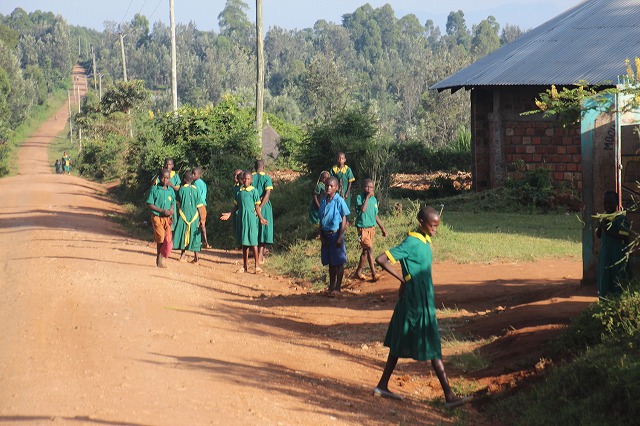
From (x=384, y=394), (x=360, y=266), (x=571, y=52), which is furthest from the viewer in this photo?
(x=571, y=52)

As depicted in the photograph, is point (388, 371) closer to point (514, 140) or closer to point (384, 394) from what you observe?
point (384, 394)

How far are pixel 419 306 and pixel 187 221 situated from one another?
8787mm

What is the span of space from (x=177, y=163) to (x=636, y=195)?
16776 mm

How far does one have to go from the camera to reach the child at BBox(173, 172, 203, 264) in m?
15.9

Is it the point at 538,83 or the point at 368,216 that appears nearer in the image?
the point at 368,216

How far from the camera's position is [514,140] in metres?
22.0

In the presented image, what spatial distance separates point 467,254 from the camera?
1489cm

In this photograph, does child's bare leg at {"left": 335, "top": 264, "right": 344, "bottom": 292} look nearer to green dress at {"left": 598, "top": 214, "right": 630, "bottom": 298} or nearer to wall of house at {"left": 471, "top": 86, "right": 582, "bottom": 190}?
green dress at {"left": 598, "top": 214, "right": 630, "bottom": 298}

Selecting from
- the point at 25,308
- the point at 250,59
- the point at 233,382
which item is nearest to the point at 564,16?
the point at 25,308

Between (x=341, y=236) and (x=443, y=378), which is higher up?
(x=341, y=236)

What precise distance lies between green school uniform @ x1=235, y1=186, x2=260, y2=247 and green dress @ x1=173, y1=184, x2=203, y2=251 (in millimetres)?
1158

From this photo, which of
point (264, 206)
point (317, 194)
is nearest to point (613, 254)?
point (317, 194)

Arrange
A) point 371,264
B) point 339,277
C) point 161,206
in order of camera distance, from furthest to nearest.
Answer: point 161,206 < point 371,264 < point 339,277

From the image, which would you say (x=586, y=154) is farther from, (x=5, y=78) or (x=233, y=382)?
(x=5, y=78)
